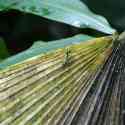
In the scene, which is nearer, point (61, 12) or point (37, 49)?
point (37, 49)

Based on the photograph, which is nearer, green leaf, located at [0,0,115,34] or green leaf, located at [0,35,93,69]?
green leaf, located at [0,35,93,69]

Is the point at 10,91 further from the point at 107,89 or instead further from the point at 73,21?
the point at 73,21

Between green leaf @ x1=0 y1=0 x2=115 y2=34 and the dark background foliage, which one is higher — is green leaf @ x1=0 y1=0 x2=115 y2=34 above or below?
above

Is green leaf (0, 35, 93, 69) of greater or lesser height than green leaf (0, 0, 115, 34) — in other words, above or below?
below

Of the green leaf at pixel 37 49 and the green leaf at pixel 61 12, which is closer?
the green leaf at pixel 37 49

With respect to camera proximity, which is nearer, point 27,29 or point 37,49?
point 37,49

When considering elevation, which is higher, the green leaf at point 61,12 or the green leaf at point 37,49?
the green leaf at point 61,12

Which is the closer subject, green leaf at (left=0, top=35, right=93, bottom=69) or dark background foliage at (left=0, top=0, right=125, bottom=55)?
green leaf at (left=0, top=35, right=93, bottom=69)

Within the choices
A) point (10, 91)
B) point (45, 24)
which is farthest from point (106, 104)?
point (45, 24)
